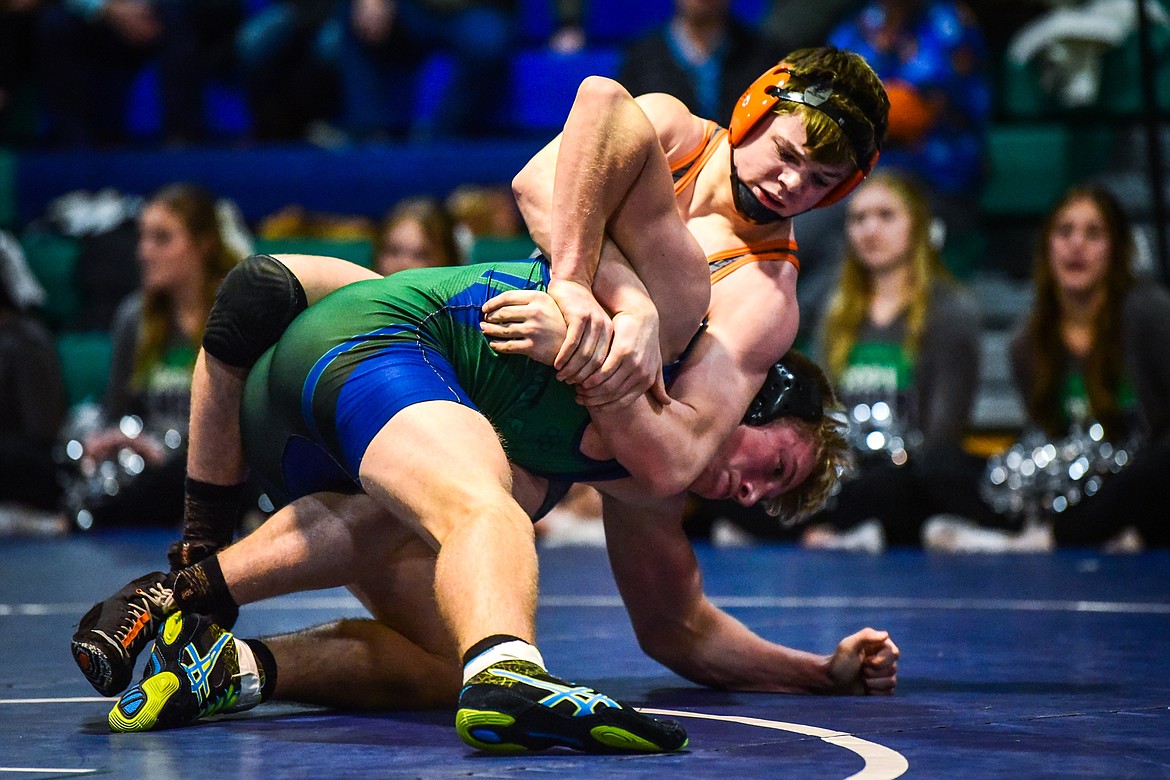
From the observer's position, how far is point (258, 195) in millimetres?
8852

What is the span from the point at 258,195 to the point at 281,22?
3.63 feet

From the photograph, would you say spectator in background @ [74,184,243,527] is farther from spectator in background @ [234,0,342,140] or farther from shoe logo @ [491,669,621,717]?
shoe logo @ [491,669,621,717]

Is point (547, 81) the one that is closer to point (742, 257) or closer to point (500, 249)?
point (500, 249)

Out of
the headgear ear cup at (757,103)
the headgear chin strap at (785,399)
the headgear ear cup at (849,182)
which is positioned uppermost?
the headgear ear cup at (757,103)

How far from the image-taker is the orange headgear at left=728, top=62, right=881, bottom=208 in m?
3.14

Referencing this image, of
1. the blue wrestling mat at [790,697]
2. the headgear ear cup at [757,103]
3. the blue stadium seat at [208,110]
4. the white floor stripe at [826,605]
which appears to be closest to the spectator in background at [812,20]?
the blue stadium seat at [208,110]

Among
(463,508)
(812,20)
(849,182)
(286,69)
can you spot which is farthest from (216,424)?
(286,69)

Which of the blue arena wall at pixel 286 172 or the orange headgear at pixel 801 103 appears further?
the blue arena wall at pixel 286 172

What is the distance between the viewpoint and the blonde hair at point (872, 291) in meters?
6.65

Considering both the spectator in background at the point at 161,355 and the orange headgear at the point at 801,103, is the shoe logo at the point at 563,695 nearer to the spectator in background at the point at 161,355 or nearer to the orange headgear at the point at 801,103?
the orange headgear at the point at 801,103

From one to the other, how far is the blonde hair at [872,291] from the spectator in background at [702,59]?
4.14 feet

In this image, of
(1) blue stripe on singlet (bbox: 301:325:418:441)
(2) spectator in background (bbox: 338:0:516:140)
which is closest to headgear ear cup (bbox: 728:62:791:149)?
(1) blue stripe on singlet (bbox: 301:325:418:441)

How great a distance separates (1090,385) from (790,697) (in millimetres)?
3600

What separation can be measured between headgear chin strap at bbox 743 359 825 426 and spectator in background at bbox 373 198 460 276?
3.61 m
